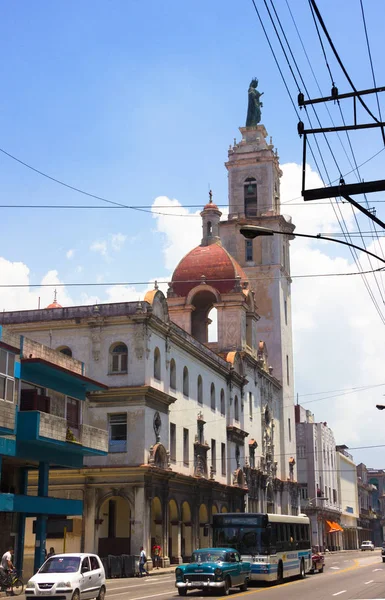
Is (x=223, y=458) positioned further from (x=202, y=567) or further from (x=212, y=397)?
(x=202, y=567)

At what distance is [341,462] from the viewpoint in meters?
119

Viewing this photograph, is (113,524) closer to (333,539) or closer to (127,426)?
(127,426)

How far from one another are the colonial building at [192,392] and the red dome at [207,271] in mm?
100

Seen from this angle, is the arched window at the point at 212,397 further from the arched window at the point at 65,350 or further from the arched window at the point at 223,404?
the arched window at the point at 65,350

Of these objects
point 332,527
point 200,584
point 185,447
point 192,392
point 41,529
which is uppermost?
point 192,392

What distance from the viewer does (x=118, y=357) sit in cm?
4541

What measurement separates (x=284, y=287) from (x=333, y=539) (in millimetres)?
41266

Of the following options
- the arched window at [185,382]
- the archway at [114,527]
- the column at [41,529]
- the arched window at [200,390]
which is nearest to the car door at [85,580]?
the column at [41,529]

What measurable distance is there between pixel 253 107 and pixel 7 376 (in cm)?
6192

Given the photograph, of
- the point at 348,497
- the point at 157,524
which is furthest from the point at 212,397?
the point at 348,497

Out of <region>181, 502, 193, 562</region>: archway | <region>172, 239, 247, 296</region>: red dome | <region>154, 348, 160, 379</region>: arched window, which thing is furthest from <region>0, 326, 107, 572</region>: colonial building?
<region>172, 239, 247, 296</region>: red dome

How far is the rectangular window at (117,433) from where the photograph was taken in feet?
145

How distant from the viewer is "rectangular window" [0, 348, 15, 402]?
3138 cm

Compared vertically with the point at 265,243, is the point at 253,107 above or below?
above
